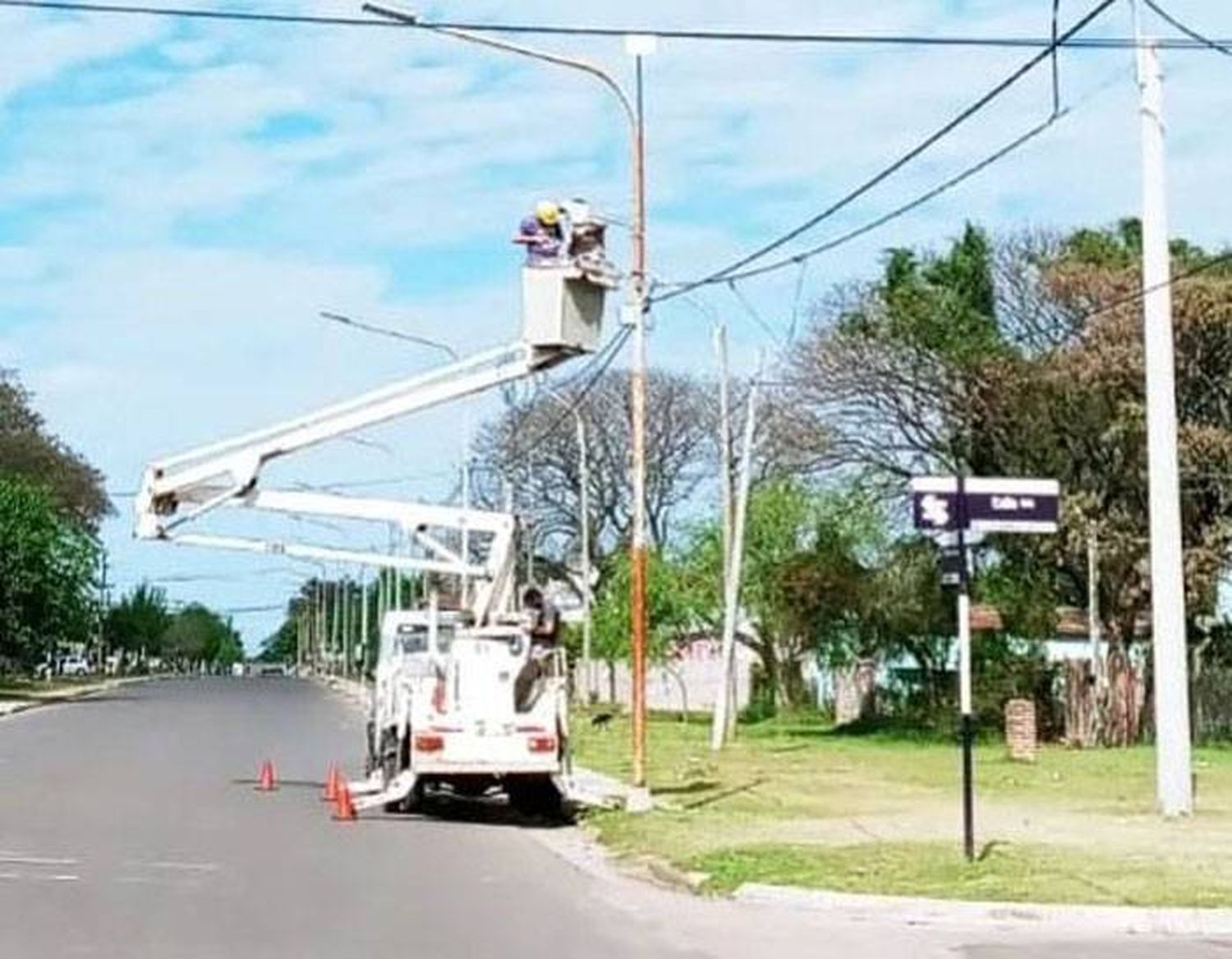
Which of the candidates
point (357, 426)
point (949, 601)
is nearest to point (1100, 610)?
point (949, 601)

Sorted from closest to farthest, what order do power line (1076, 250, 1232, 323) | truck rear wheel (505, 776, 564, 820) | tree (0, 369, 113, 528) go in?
truck rear wheel (505, 776, 564, 820) → power line (1076, 250, 1232, 323) → tree (0, 369, 113, 528)

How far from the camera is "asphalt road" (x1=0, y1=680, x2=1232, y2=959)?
48.0 feet

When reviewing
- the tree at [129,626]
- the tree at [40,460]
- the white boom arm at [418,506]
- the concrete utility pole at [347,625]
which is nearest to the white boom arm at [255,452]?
the white boom arm at [418,506]

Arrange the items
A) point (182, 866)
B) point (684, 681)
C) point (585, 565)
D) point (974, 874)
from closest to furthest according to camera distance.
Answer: point (974, 874) < point (182, 866) < point (585, 565) < point (684, 681)

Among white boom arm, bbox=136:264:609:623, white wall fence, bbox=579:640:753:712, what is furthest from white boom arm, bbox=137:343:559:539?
white wall fence, bbox=579:640:753:712

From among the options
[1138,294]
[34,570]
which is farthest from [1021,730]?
[34,570]

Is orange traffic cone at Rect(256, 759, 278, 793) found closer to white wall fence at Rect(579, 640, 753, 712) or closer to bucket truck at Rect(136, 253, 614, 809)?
bucket truck at Rect(136, 253, 614, 809)

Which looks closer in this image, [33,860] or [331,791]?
[33,860]

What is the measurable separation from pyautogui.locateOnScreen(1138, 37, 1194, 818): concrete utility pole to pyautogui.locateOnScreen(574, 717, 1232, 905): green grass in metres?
0.70

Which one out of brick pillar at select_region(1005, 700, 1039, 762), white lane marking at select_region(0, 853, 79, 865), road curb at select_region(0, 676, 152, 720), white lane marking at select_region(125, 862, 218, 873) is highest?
road curb at select_region(0, 676, 152, 720)

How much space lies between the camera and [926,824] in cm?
2500

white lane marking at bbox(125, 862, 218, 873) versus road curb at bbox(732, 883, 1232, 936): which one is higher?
white lane marking at bbox(125, 862, 218, 873)

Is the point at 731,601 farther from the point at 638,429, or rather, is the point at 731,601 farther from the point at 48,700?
the point at 48,700

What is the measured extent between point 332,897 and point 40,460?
8758 centimetres
